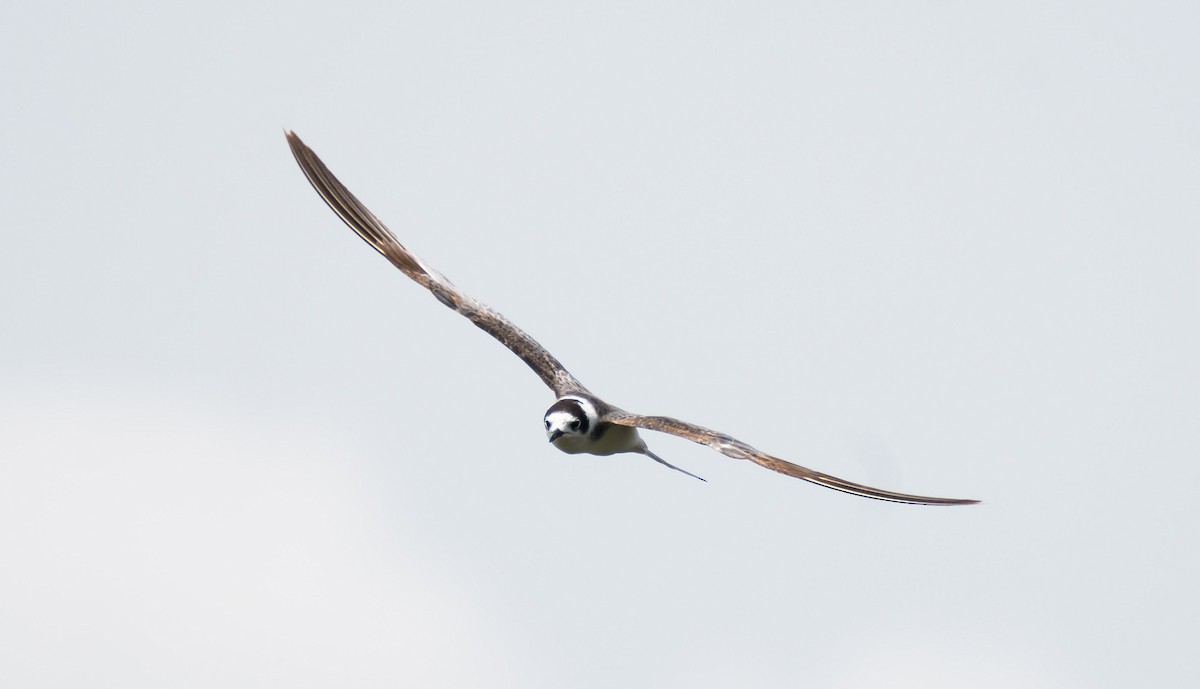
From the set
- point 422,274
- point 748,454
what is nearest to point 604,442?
point 748,454

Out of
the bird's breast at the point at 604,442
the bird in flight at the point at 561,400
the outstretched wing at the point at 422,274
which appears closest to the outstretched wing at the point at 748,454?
the bird in flight at the point at 561,400

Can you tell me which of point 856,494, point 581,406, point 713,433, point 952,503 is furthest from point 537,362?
point 952,503

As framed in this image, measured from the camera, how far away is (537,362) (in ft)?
83.0

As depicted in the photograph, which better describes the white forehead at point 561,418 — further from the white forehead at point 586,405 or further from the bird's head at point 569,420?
the white forehead at point 586,405

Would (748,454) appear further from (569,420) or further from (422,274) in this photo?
(422,274)

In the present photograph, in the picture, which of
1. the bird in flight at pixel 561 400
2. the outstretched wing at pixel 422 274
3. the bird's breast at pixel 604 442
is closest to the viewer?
the bird in flight at pixel 561 400

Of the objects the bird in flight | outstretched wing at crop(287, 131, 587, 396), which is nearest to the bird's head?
the bird in flight

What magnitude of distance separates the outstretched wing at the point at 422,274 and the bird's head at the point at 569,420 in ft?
7.33

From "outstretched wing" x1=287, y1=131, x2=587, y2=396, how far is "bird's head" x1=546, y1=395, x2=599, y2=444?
7.33 feet

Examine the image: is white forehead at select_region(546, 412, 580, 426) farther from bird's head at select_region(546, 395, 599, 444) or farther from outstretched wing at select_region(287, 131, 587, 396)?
outstretched wing at select_region(287, 131, 587, 396)

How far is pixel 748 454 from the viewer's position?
19.5 m

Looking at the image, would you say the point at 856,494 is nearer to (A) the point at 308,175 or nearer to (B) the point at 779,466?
(B) the point at 779,466

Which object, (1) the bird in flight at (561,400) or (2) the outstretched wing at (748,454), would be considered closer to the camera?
(2) the outstretched wing at (748,454)

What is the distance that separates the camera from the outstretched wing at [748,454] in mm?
17767
